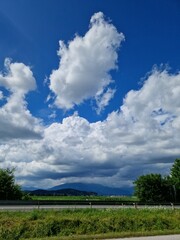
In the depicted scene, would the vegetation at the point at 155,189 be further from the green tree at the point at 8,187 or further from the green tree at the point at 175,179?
the green tree at the point at 8,187

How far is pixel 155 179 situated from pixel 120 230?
38715mm

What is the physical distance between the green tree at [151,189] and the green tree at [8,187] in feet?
66.4

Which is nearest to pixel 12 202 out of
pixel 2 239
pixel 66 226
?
pixel 66 226

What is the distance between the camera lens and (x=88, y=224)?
2372 cm

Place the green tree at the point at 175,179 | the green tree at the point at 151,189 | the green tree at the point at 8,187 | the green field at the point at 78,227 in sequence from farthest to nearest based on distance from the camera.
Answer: the green tree at the point at 175,179, the green tree at the point at 151,189, the green tree at the point at 8,187, the green field at the point at 78,227

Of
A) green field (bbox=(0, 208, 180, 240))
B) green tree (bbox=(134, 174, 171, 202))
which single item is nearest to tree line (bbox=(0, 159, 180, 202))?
green tree (bbox=(134, 174, 171, 202))

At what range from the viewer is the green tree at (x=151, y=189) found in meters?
60.1

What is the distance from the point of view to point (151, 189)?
60.3 meters

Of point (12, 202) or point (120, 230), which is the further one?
point (12, 202)

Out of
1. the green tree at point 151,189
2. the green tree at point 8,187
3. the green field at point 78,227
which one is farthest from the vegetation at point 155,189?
the green field at point 78,227

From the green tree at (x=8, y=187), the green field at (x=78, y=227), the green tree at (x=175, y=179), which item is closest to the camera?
the green field at (x=78, y=227)

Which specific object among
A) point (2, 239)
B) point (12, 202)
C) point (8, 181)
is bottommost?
point (2, 239)

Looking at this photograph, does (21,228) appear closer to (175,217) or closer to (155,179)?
(175,217)

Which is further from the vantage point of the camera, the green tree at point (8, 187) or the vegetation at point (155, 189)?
the vegetation at point (155, 189)
